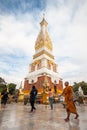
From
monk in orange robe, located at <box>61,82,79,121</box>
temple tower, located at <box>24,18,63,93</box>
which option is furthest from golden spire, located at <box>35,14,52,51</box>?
monk in orange robe, located at <box>61,82,79,121</box>

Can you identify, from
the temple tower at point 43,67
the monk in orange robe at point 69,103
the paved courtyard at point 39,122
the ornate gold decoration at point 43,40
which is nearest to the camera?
the paved courtyard at point 39,122

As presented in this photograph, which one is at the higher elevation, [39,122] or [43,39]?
[43,39]

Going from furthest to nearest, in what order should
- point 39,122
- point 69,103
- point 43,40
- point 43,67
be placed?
point 43,40 < point 43,67 < point 69,103 < point 39,122

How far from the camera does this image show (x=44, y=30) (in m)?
31.1

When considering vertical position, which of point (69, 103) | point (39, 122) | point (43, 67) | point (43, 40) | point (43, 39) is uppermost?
point (43, 39)

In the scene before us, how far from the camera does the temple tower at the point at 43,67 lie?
25.1 m

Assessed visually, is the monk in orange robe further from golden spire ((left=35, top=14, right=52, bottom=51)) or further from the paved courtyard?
golden spire ((left=35, top=14, right=52, bottom=51))

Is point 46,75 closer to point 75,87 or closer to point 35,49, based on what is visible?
point 35,49

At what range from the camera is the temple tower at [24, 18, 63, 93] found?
2514 cm

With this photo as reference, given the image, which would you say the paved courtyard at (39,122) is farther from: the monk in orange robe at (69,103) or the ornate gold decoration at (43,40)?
the ornate gold decoration at (43,40)

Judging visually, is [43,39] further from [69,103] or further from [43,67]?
[69,103]

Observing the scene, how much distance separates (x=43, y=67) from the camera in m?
26.1

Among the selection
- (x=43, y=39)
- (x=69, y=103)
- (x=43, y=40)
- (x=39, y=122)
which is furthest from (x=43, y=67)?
(x=39, y=122)


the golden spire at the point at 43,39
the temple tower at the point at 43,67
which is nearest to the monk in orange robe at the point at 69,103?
the temple tower at the point at 43,67
